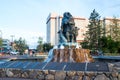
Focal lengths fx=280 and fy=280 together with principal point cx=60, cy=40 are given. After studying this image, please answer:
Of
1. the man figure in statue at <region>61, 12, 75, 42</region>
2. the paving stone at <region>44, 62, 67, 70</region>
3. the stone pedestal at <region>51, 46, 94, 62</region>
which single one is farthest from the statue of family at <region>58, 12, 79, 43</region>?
the paving stone at <region>44, 62, 67, 70</region>

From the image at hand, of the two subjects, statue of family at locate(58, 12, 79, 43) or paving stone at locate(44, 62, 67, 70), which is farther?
statue of family at locate(58, 12, 79, 43)

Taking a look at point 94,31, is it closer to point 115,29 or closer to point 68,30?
point 115,29

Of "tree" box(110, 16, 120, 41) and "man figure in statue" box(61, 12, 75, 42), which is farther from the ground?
"tree" box(110, 16, 120, 41)

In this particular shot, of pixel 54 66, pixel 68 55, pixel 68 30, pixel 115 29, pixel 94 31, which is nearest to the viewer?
pixel 54 66

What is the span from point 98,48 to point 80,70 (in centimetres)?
5867

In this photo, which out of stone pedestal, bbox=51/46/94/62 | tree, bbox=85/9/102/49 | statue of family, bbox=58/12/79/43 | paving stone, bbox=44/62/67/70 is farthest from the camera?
tree, bbox=85/9/102/49

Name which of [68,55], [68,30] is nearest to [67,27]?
[68,30]

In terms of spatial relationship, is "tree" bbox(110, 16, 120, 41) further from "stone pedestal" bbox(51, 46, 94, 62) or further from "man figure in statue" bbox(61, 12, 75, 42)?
"stone pedestal" bbox(51, 46, 94, 62)

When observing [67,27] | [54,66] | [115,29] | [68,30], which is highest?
[115,29]

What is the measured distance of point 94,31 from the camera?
68.6 metres

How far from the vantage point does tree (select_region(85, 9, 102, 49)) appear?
6856cm

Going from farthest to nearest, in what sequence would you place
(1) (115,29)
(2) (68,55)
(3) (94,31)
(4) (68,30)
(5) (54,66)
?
(3) (94,31)
(1) (115,29)
(4) (68,30)
(2) (68,55)
(5) (54,66)

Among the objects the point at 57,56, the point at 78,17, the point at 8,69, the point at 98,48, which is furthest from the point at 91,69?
the point at 78,17

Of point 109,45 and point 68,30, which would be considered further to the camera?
point 109,45
